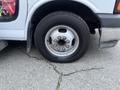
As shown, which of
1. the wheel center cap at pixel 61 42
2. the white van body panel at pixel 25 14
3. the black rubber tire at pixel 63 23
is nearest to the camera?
the white van body panel at pixel 25 14

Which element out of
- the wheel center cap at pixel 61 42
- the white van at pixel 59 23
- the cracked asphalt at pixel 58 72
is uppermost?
the white van at pixel 59 23

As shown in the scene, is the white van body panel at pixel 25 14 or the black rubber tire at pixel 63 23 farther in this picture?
the black rubber tire at pixel 63 23

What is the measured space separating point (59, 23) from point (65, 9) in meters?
0.28

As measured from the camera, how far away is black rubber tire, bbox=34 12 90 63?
400 cm

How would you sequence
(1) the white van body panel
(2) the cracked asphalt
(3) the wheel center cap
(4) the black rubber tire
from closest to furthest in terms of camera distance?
(2) the cracked asphalt, (1) the white van body panel, (4) the black rubber tire, (3) the wheel center cap

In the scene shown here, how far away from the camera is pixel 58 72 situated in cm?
394

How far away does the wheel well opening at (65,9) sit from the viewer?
4.00 m

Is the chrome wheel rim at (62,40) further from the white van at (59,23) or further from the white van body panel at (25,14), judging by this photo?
the white van body panel at (25,14)

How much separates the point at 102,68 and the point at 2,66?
158cm

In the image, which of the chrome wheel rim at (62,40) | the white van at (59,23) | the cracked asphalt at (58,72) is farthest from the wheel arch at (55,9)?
the cracked asphalt at (58,72)

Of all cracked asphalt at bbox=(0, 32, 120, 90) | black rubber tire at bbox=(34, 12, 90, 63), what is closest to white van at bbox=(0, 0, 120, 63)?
black rubber tire at bbox=(34, 12, 90, 63)

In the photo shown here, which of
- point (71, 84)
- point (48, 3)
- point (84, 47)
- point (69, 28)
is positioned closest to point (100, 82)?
point (71, 84)

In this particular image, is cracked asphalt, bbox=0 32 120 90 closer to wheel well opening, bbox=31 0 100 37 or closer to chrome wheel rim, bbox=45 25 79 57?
chrome wheel rim, bbox=45 25 79 57

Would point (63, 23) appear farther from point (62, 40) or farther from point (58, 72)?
point (58, 72)
